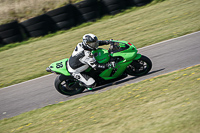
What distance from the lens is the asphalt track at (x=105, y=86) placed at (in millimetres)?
7930

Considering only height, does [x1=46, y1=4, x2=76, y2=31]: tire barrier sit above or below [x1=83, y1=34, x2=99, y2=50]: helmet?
above

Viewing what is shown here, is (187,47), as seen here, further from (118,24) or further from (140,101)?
(118,24)

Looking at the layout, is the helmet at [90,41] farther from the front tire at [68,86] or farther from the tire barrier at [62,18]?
the tire barrier at [62,18]

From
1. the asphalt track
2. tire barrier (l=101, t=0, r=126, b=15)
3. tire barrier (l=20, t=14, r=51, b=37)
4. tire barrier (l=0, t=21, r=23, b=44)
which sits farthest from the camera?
tire barrier (l=101, t=0, r=126, b=15)

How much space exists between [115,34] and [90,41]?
661 cm

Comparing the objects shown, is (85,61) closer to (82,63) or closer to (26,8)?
(82,63)

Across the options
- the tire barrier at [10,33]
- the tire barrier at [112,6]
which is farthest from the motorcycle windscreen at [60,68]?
the tire barrier at [112,6]

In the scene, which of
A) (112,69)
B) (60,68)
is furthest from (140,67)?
(60,68)

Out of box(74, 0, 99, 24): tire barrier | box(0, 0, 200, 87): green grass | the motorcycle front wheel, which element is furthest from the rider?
box(74, 0, 99, 24): tire barrier

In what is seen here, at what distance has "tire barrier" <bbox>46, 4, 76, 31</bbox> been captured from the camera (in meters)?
15.0

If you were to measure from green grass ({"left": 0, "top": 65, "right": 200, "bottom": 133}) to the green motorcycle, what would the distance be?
22.0 inches

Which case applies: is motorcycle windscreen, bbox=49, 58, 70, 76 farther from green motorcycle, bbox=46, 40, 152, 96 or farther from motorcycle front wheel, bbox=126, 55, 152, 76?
motorcycle front wheel, bbox=126, 55, 152, 76

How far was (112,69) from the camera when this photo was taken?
24.9 ft

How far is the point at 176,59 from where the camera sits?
29.1 feet
